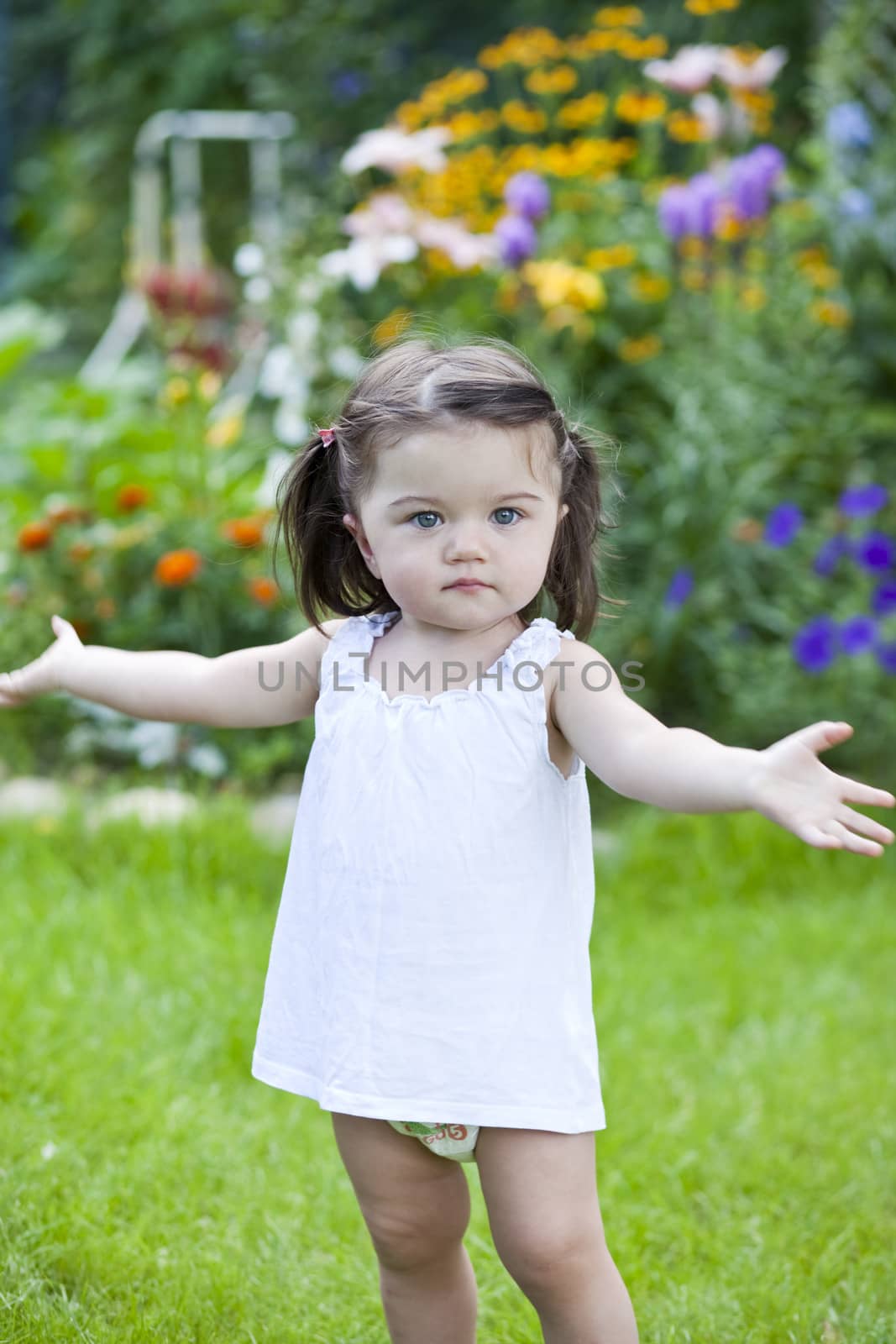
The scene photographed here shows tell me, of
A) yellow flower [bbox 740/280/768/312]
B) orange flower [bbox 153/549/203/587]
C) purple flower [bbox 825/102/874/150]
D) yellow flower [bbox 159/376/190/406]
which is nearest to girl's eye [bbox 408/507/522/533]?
orange flower [bbox 153/549/203/587]

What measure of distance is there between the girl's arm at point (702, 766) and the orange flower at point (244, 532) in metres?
2.55

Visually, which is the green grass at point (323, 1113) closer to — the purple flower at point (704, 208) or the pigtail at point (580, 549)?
the pigtail at point (580, 549)

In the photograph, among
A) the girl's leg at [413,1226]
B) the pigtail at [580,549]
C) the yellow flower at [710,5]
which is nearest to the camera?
the girl's leg at [413,1226]

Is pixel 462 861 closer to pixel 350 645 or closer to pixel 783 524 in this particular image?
pixel 350 645

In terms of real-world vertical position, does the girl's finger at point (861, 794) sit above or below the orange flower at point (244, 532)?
above

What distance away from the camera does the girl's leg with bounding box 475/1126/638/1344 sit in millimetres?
1581

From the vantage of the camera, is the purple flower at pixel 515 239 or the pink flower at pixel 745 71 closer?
the purple flower at pixel 515 239

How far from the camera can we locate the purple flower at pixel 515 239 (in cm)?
473

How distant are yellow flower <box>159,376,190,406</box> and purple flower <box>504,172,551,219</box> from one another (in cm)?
118

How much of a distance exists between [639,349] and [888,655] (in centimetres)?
141

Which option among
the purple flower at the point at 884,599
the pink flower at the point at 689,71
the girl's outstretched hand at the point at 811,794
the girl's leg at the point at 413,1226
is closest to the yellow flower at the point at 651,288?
the pink flower at the point at 689,71

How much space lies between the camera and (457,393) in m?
1.58

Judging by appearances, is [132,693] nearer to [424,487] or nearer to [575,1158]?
[424,487]

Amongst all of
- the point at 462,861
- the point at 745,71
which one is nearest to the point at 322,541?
the point at 462,861
